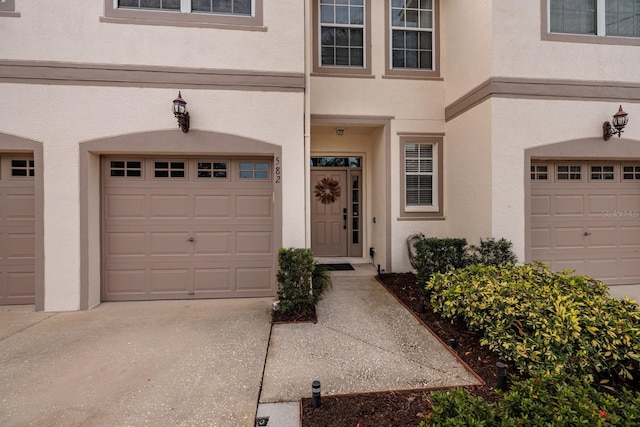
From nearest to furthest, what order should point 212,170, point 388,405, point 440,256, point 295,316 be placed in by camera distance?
point 388,405, point 295,316, point 212,170, point 440,256

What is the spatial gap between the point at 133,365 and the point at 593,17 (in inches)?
336

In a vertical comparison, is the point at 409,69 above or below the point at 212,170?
above

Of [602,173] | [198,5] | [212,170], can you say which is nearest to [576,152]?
[602,173]

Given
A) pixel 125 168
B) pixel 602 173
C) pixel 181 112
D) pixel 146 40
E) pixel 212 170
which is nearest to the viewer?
pixel 181 112

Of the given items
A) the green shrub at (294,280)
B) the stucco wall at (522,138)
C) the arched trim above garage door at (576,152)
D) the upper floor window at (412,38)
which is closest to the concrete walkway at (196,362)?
the green shrub at (294,280)

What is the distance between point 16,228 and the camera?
4.47 m

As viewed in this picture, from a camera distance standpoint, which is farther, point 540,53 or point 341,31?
point 341,31

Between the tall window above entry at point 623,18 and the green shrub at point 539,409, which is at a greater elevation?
the tall window above entry at point 623,18

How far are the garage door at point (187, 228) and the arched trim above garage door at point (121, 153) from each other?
0.16 m

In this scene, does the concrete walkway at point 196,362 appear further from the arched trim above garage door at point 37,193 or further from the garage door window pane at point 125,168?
the garage door window pane at point 125,168

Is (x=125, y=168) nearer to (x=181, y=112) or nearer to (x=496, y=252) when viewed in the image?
(x=181, y=112)

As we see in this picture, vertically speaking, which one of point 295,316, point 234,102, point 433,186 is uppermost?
point 234,102

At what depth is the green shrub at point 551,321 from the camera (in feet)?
8.45

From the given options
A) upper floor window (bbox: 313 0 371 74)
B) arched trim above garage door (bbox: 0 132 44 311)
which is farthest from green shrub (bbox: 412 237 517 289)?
arched trim above garage door (bbox: 0 132 44 311)
